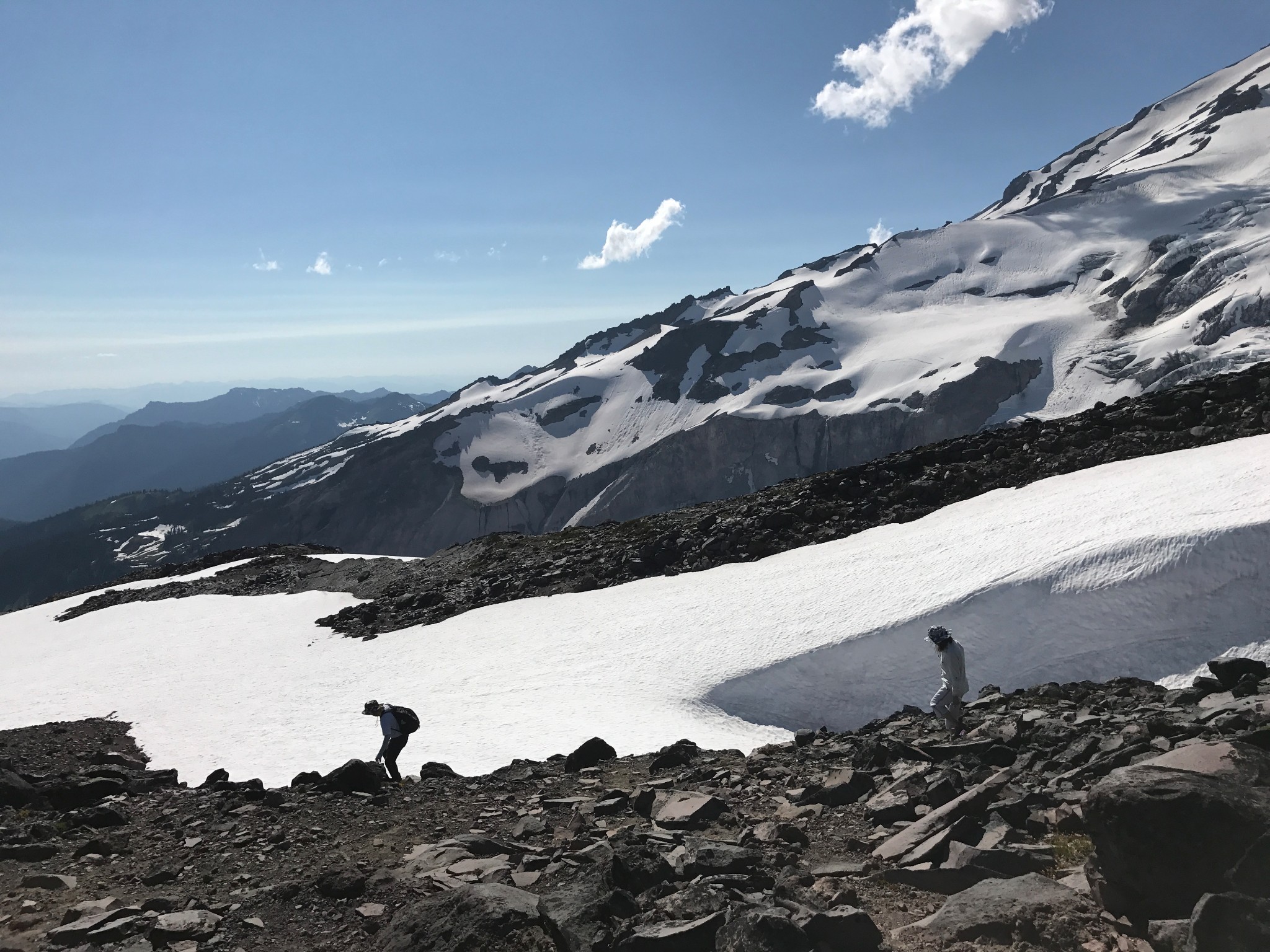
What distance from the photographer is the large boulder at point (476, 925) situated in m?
7.94

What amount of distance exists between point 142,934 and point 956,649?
553 inches

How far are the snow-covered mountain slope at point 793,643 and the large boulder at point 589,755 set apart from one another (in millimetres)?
2602

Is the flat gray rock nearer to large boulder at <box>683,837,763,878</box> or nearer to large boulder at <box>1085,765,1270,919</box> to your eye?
large boulder at <box>1085,765,1270,919</box>

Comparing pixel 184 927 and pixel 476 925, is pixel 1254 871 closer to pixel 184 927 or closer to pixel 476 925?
pixel 476 925

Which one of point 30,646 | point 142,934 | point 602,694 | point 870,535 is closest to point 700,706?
point 602,694

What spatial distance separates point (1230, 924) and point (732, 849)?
505cm

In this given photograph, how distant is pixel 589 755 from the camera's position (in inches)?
688

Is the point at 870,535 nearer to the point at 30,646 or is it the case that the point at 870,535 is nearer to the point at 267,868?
the point at 267,868

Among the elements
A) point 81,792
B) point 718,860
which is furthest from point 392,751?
point 718,860

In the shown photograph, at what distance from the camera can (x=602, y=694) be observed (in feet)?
82.0

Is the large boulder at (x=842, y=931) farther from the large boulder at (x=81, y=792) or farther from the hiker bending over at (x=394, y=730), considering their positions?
the large boulder at (x=81, y=792)

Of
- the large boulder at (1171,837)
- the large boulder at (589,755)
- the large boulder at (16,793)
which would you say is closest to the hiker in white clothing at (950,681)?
the large boulder at (589,755)

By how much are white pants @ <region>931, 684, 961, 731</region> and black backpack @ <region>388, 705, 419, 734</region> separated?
1158cm

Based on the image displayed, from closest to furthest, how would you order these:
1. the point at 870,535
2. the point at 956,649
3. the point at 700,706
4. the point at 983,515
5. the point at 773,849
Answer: the point at 773,849 < the point at 956,649 < the point at 700,706 < the point at 983,515 < the point at 870,535
